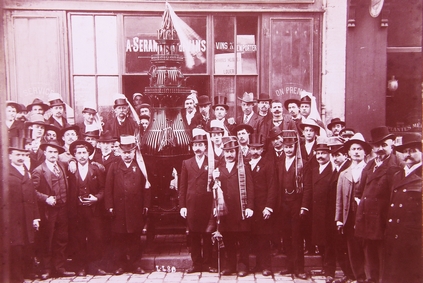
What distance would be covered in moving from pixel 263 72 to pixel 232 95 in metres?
0.70

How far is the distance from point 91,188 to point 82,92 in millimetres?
2698

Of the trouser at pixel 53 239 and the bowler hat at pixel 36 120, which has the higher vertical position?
the bowler hat at pixel 36 120

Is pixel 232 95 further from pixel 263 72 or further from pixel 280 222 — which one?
pixel 280 222

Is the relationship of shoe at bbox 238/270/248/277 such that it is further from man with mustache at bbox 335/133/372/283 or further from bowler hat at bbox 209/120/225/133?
bowler hat at bbox 209/120/225/133

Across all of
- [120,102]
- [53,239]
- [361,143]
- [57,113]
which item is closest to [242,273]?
[361,143]

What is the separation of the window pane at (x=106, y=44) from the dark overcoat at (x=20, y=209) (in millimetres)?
3028

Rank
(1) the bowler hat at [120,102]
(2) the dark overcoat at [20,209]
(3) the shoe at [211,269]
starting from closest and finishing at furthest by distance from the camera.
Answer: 1. (2) the dark overcoat at [20,209]
2. (3) the shoe at [211,269]
3. (1) the bowler hat at [120,102]

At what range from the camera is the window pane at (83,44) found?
7695 mm

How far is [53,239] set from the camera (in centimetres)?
557

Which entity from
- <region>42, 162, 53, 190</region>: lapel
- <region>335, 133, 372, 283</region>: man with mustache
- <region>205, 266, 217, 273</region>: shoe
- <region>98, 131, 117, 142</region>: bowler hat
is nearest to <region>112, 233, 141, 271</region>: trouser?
<region>205, 266, 217, 273</region>: shoe

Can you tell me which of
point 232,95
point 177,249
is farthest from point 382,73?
point 177,249

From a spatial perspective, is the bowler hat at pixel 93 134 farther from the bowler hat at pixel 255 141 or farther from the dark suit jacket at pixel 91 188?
the bowler hat at pixel 255 141

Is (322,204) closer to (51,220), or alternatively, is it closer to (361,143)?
(361,143)

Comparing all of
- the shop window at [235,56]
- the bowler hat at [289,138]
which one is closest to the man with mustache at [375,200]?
the bowler hat at [289,138]
